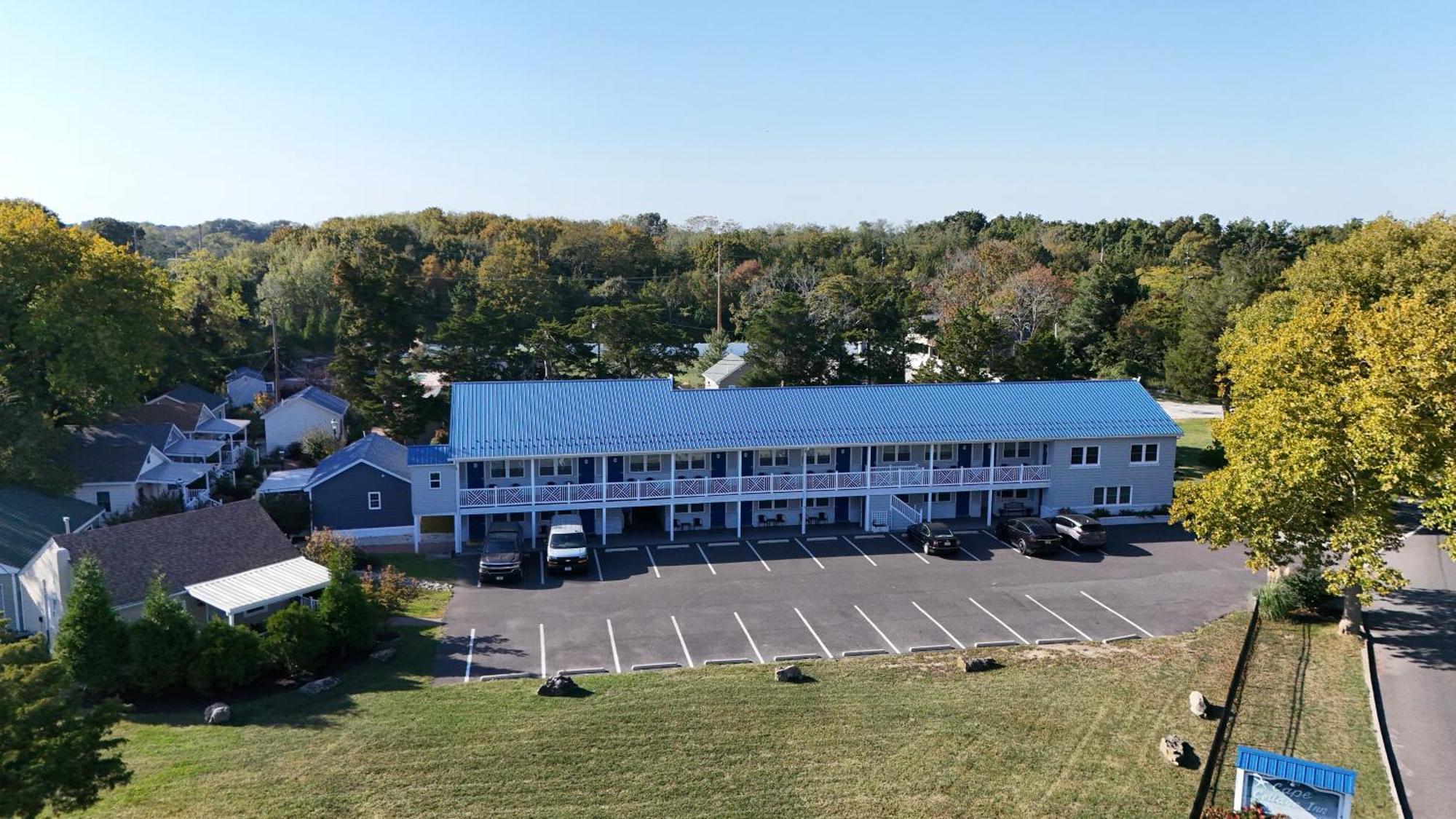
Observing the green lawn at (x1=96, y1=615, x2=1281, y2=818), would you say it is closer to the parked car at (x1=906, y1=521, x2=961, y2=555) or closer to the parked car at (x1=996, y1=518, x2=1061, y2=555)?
the parked car at (x1=996, y1=518, x2=1061, y2=555)

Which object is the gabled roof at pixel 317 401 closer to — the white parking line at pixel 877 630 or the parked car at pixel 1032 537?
the white parking line at pixel 877 630

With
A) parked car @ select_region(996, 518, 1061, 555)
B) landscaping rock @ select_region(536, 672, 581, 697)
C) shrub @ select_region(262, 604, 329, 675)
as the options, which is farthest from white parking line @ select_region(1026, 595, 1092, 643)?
shrub @ select_region(262, 604, 329, 675)

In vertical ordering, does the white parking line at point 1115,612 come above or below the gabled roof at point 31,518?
below

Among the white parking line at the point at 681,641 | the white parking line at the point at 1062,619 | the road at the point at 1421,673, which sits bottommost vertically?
the white parking line at the point at 681,641

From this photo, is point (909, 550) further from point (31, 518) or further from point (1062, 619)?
point (31, 518)

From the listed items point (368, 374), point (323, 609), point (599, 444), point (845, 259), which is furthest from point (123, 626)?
point (845, 259)

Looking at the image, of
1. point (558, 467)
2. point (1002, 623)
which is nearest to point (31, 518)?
point (558, 467)

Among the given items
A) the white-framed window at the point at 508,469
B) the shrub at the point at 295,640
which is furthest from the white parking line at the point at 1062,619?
the shrub at the point at 295,640
